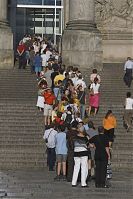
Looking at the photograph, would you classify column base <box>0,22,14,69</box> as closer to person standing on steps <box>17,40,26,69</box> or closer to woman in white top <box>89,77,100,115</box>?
person standing on steps <box>17,40,26,69</box>

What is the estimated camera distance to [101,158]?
16.0 metres

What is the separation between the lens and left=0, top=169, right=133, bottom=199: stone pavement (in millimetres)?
14812

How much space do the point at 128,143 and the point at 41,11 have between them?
77.8 ft

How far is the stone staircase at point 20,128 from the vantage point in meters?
19.8

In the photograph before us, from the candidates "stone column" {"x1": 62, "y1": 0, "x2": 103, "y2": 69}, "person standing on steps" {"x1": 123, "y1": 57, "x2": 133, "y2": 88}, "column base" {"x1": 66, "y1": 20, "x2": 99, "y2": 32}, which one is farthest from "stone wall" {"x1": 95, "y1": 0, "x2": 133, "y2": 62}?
"person standing on steps" {"x1": 123, "y1": 57, "x2": 133, "y2": 88}

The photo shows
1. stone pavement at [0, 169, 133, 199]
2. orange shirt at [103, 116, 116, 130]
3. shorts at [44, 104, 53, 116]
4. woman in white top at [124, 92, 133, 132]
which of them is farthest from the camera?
woman in white top at [124, 92, 133, 132]

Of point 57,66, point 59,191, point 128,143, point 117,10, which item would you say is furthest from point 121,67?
point 59,191

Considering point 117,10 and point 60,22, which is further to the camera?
point 60,22

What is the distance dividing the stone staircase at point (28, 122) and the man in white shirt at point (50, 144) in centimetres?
86

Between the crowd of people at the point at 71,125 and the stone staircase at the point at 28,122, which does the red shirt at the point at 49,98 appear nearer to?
the crowd of people at the point at 71,125

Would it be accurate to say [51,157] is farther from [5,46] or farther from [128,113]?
[5,46]

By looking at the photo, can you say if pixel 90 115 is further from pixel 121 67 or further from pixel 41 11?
pixel 41 11

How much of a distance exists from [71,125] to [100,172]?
1.69 meters

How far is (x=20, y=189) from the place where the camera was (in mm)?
15516
